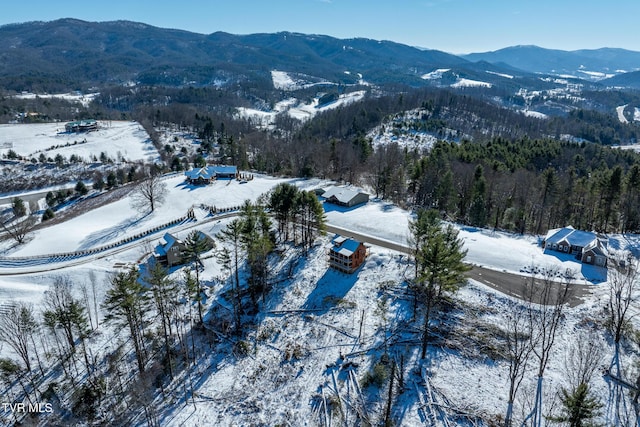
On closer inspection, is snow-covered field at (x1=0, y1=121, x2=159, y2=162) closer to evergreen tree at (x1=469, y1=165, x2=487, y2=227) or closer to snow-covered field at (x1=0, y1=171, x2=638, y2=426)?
snow-covered field at (x1=0, y1=171, x2=638, y2=426)

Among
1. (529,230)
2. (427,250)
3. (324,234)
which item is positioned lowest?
(529,230)

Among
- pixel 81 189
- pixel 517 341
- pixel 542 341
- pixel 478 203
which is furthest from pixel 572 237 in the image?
pixel 81 189

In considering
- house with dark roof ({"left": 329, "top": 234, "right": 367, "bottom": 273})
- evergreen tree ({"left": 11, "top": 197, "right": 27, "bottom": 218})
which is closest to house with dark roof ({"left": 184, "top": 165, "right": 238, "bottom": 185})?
evergreen tree ({"left": 11, "top": 197, "right": 27, "bottom": 218})

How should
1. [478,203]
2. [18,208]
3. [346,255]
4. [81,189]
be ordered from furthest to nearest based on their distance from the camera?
[81,189], [18,208], [478,203], [346,255]

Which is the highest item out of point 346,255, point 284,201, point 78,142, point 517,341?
point 284,201

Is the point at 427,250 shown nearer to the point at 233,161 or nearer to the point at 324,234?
the point at 324,234

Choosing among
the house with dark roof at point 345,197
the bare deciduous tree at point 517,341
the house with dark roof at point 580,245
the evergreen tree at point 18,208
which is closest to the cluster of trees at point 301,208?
the house with dark roof at point 345,197

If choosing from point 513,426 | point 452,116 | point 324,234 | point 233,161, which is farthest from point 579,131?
point 513,426

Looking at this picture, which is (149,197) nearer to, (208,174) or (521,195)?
(208,174)

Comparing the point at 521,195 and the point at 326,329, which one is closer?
the point at 326,329
